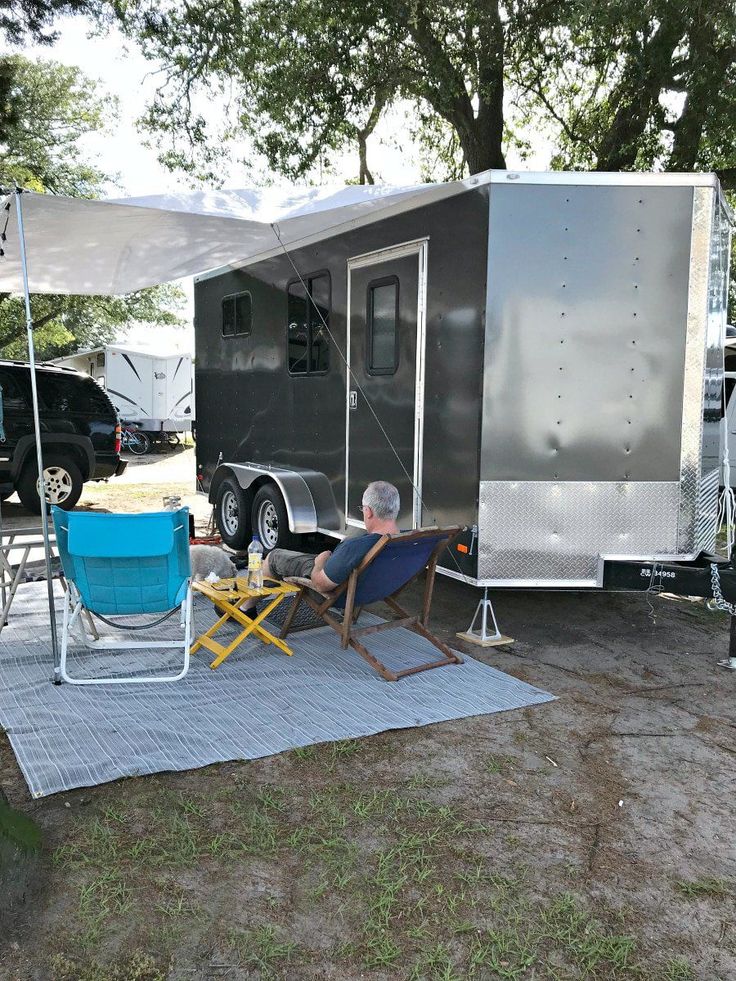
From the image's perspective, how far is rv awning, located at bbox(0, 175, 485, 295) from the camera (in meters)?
4.67

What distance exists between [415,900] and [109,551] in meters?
2.33

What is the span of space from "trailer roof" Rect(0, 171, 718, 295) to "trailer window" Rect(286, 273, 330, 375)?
36cm

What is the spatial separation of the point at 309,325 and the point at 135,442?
14871 mm

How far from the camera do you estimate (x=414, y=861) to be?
271 centimetres

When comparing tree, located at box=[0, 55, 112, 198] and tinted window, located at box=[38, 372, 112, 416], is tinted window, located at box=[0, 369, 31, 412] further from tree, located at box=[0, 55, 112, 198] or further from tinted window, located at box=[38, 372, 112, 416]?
tree, located at box=[0, 55, 112, 198]

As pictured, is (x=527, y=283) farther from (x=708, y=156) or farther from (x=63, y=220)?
(x=708, y=156)

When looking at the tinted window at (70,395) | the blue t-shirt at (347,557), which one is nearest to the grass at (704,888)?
the blue t-shirt at (347,557)

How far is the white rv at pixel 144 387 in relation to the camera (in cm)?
2042

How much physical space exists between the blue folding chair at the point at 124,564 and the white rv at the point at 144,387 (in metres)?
16.6

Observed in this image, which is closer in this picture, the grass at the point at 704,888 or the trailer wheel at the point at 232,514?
the grass at the point at 704,888

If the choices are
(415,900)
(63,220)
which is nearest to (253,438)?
(63,220)

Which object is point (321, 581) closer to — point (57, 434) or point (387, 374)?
point (387, 374)

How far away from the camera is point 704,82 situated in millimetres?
9078

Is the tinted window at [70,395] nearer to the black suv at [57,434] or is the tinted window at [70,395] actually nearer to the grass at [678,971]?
the black suv at [57,434]
